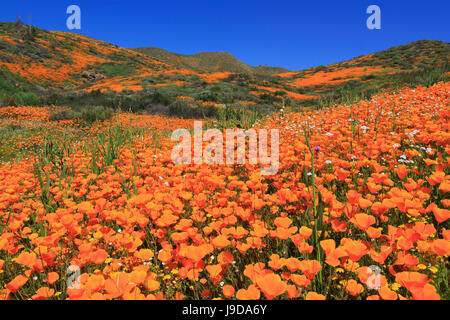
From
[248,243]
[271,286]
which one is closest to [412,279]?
[271,286]

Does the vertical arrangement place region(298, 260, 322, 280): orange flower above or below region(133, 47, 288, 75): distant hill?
below

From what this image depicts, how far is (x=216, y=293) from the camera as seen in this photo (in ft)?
4.76

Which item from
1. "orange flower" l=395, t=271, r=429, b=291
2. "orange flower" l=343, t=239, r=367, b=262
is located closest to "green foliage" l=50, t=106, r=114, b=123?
"orange flower" l=343, t=239, r=367, b=262

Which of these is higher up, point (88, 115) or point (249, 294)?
point (88, 115)

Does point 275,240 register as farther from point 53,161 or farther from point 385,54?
point 385,54

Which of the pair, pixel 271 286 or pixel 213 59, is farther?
pixel 213 59

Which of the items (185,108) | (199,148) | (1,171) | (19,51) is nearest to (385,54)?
(185,108)

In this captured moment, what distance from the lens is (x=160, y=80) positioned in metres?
25.5

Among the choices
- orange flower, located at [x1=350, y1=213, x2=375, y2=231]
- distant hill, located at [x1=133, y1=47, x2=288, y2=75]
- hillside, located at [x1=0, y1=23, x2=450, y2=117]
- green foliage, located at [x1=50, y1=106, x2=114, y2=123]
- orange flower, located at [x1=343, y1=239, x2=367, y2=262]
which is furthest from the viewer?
distant hill, located at [x1=133, y1=47, x2=288, y2=75]

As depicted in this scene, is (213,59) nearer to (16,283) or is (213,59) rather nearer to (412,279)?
(16,283)

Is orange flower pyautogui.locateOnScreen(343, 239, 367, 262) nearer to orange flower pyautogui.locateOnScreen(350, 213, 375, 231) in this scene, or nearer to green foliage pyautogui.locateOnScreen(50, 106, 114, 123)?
orange flower pyautogui.locateOnScreen(350, 213, 375, 231)

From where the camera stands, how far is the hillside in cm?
1488

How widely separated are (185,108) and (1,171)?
33.3 ft

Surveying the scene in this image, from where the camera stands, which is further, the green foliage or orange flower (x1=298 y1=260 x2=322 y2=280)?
the green foliage
